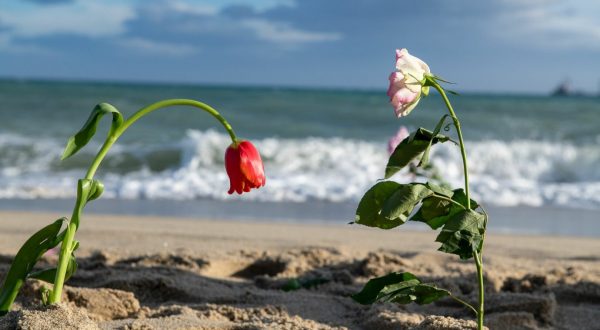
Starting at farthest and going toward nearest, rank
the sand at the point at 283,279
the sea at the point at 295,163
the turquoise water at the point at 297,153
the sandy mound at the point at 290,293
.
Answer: the turquoise water at the point at 297,153 < the sea at the point at 295,163 < the sand at the point at 283,279 < the sandy mound at the point at 290,293

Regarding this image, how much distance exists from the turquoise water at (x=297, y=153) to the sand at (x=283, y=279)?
62 centimetres

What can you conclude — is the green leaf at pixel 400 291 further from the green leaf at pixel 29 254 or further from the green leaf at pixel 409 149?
the green leaf at pixel 29 254

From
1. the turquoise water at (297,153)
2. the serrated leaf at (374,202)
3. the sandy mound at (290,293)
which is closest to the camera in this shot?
the serrated leaf at (374,202)

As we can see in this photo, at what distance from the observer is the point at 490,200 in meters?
6.85

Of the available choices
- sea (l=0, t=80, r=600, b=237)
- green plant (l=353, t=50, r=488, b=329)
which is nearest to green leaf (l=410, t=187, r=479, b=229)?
green plant (l=353, t=50, r=488, b=329)

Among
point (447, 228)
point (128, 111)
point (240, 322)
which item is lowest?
point (240, 322)

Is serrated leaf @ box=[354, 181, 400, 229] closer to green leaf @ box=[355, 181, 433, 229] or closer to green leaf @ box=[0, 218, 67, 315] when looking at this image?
green leaf @ box=[355, 181, 433, 229]

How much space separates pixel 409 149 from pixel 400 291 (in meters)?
0.30

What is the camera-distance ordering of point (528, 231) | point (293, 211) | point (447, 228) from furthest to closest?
1. point (293, 211)
2. point (528, 231)
3. point (447, 228)

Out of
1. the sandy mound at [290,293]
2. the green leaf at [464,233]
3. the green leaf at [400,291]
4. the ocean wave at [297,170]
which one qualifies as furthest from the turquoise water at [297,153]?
the green leaf at [464,233]

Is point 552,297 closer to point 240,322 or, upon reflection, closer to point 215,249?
point 240,322

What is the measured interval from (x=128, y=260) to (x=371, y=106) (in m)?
17.0

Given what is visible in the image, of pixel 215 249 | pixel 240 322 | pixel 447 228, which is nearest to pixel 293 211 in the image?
pixel 215 249

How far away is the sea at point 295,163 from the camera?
6.22 meters
